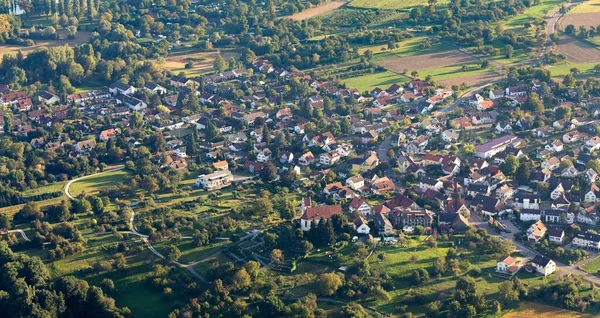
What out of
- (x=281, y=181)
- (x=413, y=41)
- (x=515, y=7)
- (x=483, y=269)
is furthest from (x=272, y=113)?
(x=515, y=7)

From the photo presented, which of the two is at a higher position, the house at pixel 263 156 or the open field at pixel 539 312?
the house at pixel 263 156

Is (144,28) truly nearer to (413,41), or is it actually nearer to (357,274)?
(413,41)

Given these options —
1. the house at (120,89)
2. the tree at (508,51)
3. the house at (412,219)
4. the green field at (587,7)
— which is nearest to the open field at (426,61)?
the tree at (508,51)

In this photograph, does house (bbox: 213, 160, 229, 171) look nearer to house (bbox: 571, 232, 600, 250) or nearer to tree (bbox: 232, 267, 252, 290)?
tree (bbox: 232, 267, 252, 290)

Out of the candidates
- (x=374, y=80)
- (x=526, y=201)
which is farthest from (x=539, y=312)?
(x=374, y=80)

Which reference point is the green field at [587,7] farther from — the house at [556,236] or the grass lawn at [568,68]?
the house at [556,236]

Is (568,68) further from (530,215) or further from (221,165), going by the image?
(221,165)

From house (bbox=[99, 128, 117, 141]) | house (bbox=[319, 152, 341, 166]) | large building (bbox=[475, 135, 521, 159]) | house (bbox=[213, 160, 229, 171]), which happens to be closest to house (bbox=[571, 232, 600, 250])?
large building (bbox=[475, 135, 521, 159])
